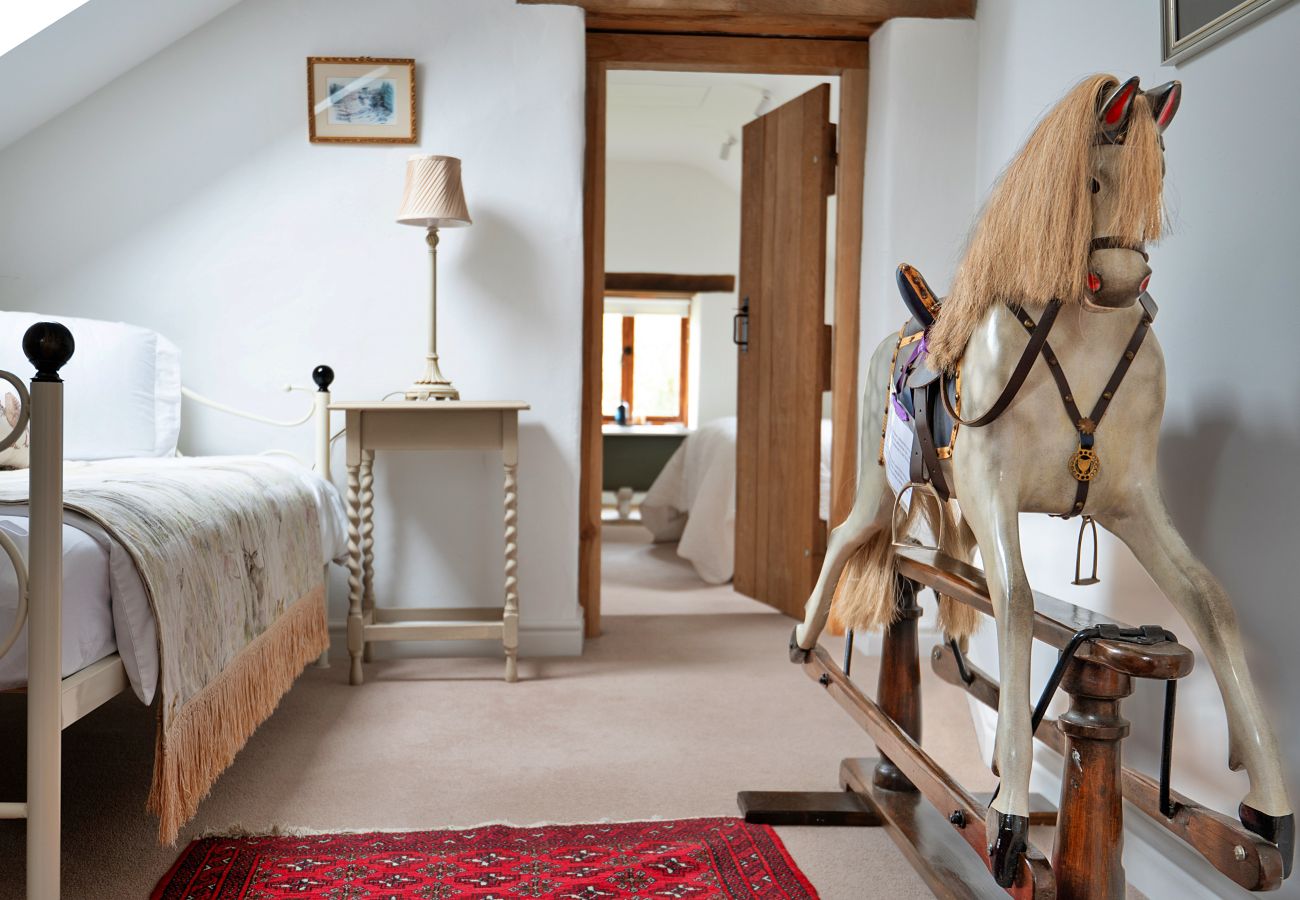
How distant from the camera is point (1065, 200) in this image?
1.22 m

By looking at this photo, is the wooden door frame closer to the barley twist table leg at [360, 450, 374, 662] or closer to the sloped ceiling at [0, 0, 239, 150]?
the barley twist table leg at [360, 450, 374, 662]

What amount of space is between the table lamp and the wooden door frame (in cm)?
56

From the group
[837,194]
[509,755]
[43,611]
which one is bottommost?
[509,755]

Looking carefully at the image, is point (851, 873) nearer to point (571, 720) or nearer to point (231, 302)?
point (571, 720)

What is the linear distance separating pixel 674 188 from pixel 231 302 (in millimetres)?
4689

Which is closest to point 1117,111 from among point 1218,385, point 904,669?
point 1218,385

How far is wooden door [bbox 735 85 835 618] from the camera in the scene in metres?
3.80

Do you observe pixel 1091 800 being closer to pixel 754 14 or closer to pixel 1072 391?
pixel 1072 391

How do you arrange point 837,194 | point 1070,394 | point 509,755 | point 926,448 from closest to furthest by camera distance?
point 1070,394 < point 926,448 < point 509,755 < point 837,194

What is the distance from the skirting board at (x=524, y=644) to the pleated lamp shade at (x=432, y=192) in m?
1.26

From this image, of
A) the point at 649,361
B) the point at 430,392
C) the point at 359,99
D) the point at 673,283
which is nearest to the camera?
the point at 430,392

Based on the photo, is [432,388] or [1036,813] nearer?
[1036,813]

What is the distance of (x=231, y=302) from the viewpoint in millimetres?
3223

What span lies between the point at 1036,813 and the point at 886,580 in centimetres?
52
